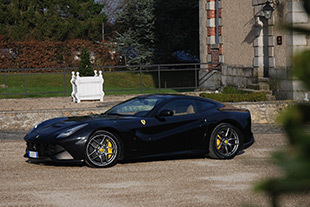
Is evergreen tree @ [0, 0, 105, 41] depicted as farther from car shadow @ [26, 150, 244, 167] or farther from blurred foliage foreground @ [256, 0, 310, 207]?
blurred foliage foreground @ [256, 0, 310, 207]

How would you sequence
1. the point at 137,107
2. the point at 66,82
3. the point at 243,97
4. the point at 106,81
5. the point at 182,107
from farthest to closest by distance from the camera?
the point at 106,81
the point at 66,82
the point at 243,97
the point at 182,107
the point at 137,107

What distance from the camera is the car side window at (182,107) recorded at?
10633mm

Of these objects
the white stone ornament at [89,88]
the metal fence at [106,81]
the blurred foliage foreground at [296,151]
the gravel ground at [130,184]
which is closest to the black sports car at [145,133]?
the gravel ground at [130,184]

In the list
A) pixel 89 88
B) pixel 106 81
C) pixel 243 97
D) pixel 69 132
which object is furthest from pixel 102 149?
pixel 106 81

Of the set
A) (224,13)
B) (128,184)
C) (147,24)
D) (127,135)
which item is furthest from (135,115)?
(147,24)

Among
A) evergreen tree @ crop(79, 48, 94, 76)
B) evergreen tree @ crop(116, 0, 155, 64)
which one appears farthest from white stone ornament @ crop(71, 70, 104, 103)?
evergreen tree @ crop(116, 0, 155, 64)

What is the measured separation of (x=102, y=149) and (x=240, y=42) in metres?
14.7

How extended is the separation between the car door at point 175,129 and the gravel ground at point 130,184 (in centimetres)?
31

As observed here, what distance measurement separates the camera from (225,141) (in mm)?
10828

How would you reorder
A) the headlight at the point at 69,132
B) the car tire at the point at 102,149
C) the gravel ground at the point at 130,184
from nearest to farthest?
the gravel ground at the point at 130,184 → the headlight at the point at 69,132 → the car tire at the point at 102,149

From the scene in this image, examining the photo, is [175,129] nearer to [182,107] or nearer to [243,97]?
[182,107]

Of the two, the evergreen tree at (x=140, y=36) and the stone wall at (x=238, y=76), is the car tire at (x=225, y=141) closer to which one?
the stone wall at (x=238, y=76)

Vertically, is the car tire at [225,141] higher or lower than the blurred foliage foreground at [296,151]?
lower

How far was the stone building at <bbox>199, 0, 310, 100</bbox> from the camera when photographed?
2041 cm
